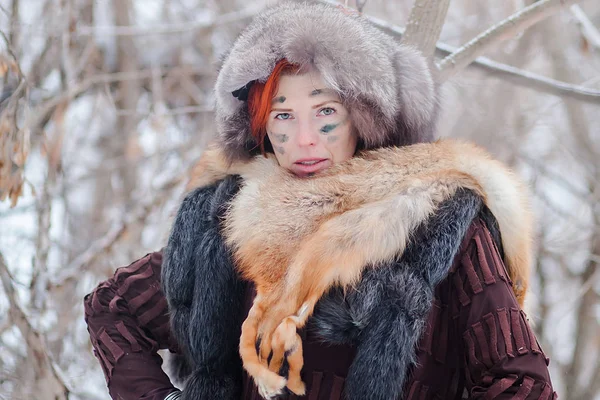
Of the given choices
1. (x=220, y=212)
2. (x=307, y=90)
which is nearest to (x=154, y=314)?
(x=220, y=212)

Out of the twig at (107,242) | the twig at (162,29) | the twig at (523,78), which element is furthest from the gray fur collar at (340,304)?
the twig at (162,29)

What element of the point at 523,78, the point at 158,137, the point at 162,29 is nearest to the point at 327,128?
the point at 523,78

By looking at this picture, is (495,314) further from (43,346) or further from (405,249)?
(43,346)

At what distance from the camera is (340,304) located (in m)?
1.59

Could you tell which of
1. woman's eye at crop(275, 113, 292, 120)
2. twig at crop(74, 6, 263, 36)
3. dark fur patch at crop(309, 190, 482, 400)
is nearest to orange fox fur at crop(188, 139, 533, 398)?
dark fur patch at crop(309, 190, 482, 400)

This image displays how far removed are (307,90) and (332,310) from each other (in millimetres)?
526

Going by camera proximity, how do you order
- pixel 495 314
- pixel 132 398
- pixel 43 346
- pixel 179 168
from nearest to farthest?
pixel 495 314
pixel 132 398
pixel 43 346
pixel 179 168

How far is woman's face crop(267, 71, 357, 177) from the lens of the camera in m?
1.74

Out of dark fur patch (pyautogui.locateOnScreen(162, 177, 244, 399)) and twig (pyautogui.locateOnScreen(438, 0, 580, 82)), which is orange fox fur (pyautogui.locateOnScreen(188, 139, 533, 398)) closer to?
dark fur patch (pyautogui.locateOnScreen(162, 177, 244, 399))

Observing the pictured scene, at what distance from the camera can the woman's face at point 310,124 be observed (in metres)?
1.74

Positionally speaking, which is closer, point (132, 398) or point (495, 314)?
point (495, 314)

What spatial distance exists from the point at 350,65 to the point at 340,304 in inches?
21.5

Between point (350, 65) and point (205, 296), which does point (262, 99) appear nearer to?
point (350, 65)

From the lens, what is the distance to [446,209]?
1.59m
